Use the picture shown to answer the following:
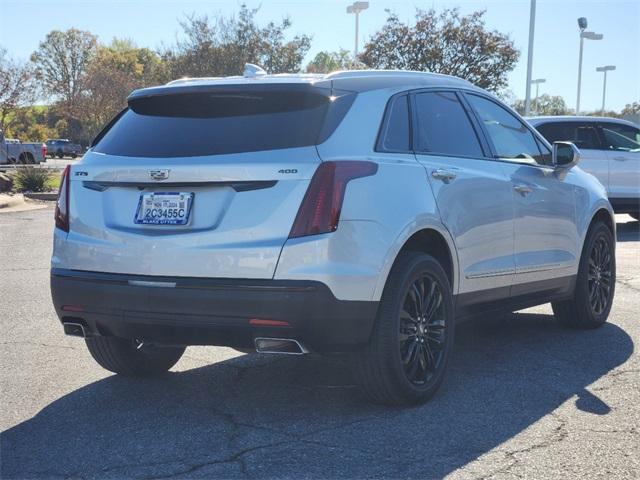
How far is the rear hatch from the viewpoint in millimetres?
4312

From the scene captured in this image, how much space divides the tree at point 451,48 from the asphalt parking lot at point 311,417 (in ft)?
108

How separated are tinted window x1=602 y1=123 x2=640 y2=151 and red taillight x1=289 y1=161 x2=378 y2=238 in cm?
1246

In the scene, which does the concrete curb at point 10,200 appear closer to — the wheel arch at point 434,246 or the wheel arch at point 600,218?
the wheel arch at point 600,218

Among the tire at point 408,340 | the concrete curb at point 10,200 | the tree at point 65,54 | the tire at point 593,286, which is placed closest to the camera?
the tire at point 408,340

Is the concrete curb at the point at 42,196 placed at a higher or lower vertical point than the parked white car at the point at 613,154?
lower

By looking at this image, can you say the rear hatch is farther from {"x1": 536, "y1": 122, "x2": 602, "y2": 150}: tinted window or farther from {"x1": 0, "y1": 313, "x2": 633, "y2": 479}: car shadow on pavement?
{"x1": 536, "y1": 122, "x2": 602, "y2": 150}: tinted window

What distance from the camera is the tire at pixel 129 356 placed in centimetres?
534

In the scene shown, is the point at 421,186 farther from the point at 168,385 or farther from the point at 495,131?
the point at 168,385

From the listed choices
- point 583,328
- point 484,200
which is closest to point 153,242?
point 484,200

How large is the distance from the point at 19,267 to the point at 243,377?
5.77 m

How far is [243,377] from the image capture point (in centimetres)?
555

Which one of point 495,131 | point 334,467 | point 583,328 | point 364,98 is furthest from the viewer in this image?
point 583,328

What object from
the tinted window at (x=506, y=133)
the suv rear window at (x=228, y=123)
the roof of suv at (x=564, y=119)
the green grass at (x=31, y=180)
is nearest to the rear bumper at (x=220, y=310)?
the suv rear window at (x=228, y=123)

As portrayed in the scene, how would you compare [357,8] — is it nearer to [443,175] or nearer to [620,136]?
[620,136]
